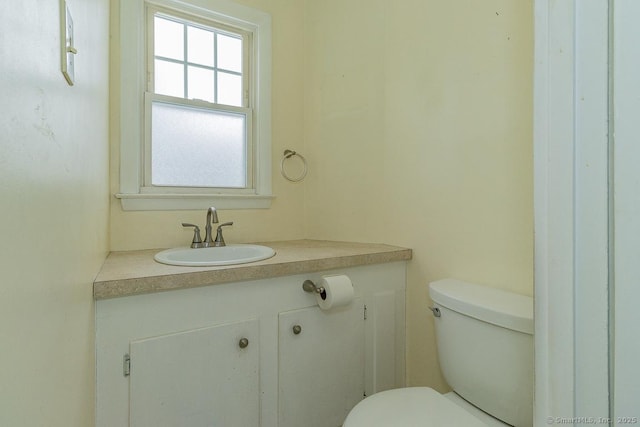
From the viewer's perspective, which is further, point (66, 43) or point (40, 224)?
point (66, 43)

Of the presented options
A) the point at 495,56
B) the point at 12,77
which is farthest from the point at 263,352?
the point at 495,56

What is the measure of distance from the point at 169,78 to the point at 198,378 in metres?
1.37

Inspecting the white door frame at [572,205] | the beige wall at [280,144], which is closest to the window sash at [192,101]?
the beige wall at [280,144]

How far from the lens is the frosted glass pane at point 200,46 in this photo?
1.65 metres

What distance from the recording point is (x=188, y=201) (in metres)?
1.60

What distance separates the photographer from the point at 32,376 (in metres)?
0.37

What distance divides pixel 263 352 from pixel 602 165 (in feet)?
3.42

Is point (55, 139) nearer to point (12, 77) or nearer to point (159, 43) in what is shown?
point (12, 77)

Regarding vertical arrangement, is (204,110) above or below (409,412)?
above

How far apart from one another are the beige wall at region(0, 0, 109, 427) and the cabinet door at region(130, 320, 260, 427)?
248mm

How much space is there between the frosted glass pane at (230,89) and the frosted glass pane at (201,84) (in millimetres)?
47

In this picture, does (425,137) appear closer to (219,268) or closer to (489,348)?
(489,348)

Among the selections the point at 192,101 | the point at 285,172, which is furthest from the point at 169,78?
the point at 285,172

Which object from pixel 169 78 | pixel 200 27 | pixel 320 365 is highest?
pixel 200 27
